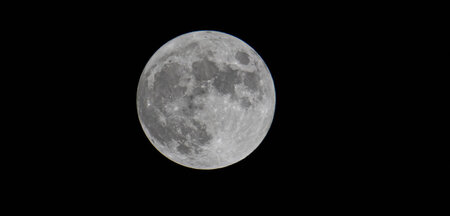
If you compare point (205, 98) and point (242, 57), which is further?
point (242, 57)

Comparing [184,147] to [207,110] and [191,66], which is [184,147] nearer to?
[207,110]

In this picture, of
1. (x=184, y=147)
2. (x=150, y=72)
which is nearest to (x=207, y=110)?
(x=184, y=147)

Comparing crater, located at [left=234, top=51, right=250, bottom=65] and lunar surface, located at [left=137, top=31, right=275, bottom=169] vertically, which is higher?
crater, located at [left=234, top=51, right=250, bottom=65]

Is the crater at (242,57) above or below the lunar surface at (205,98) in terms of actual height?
above

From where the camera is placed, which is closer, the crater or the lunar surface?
the lunar surface

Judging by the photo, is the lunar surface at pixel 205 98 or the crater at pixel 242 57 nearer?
the lunar surface at pixel 205 98

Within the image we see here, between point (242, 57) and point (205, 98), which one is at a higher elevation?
point (242, 57)
